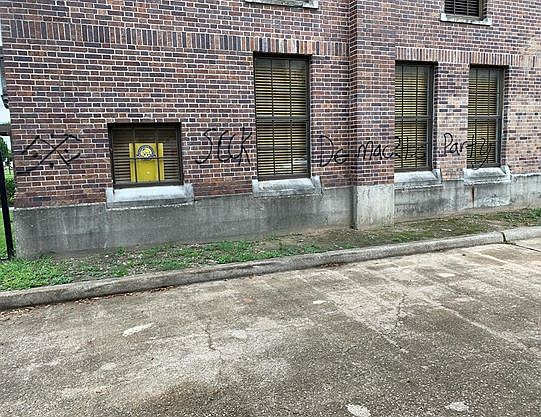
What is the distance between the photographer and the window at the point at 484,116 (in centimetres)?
949

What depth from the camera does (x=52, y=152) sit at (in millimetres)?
6434

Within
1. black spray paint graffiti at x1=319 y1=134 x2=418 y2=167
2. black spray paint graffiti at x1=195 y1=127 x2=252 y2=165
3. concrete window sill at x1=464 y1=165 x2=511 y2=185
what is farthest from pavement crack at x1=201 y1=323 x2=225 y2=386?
concrete window sill at x1=464 y1=165 x2=511 y2=185

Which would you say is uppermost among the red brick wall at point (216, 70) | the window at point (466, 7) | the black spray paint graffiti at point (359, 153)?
the window at point (466, 7)

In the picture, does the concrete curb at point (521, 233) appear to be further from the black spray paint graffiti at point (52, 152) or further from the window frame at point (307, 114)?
the black spray paint graffiti at point (52, 152)

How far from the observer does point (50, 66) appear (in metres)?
6.31

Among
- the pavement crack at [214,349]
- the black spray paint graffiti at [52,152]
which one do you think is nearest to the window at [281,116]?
the black spray paint graffiti at [52,152]

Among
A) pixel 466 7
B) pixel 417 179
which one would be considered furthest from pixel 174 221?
pixel 466 7

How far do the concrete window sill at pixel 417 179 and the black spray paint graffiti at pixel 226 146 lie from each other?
3220mm

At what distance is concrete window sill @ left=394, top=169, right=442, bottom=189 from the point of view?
8.80 m

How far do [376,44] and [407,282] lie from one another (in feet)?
15.4

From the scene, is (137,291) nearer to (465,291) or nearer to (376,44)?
(465,291)

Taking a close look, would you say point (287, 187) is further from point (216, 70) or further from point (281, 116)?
point (216, 70)

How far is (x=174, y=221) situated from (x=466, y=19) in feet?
23.4

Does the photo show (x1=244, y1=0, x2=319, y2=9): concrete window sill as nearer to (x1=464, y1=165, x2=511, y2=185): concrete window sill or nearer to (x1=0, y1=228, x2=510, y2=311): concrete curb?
(x1=0, y1=228, x2=510, y2=311): concrete curb
